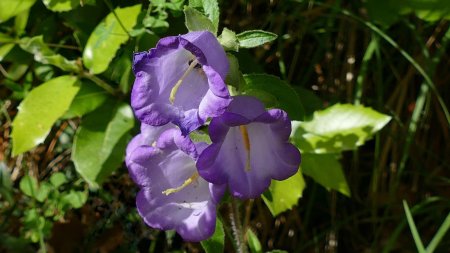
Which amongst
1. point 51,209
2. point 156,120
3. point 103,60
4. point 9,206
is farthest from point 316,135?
point 9,206

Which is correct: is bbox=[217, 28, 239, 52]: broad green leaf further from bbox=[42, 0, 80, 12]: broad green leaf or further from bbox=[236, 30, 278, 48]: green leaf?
bbox=[42, 0, 80, 12]: broad green leaf

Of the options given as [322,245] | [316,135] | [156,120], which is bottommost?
[322,245]

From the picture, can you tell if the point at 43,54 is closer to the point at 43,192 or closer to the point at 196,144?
the point at 43,192

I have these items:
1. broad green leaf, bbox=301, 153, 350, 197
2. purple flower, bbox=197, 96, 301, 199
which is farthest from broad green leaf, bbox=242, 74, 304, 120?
broad green leaf, bbox=301, 153, 350, 197

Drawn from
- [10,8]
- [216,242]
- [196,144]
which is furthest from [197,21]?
[10,8]

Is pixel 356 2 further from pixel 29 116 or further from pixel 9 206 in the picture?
pixel 9 206
